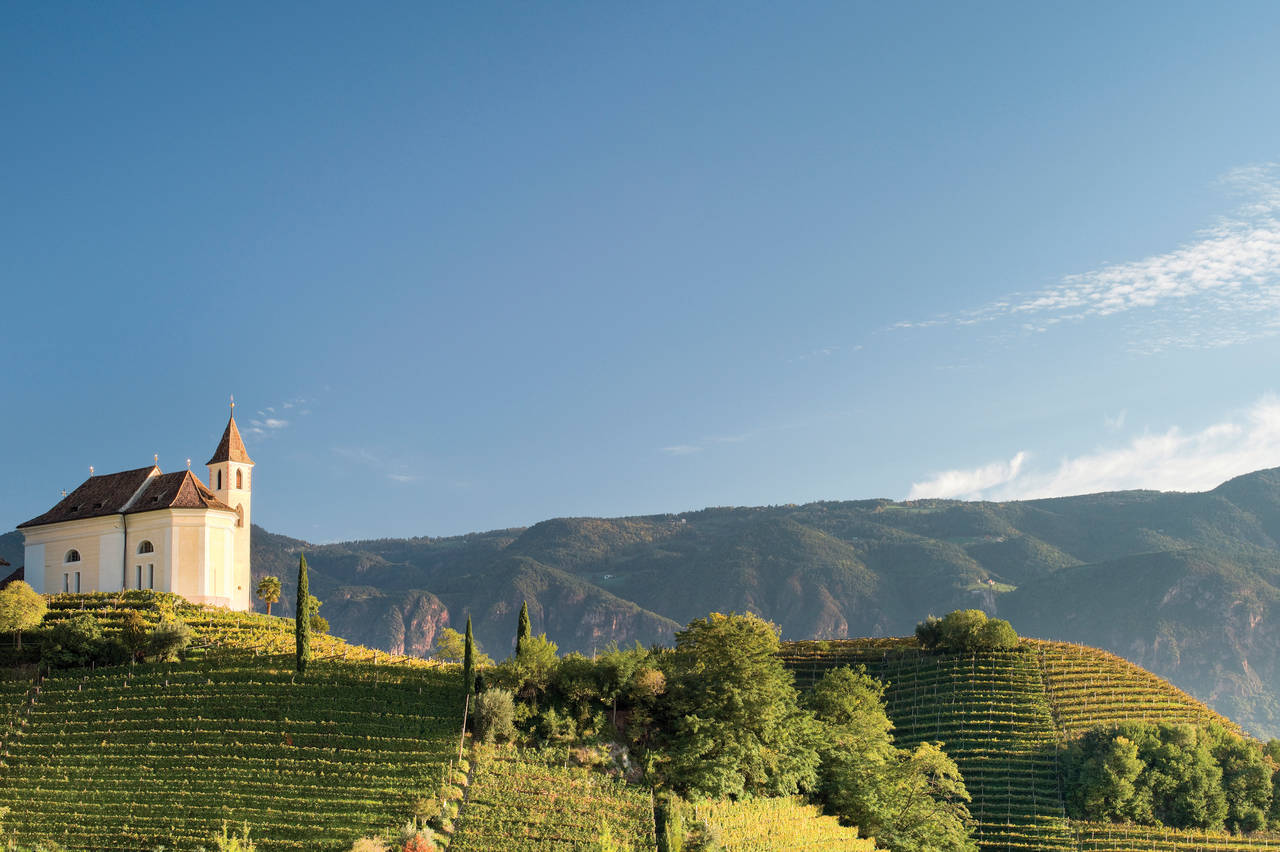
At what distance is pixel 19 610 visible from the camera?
2415 inches

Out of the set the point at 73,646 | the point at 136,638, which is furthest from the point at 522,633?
the point at 73,646

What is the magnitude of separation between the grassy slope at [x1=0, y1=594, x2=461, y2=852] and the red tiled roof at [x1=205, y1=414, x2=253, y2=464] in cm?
2172

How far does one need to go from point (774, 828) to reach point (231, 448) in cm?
5060

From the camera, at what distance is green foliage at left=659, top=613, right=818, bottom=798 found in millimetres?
49312

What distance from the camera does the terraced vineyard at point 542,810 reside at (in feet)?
142

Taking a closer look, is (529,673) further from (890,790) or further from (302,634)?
(890,790)

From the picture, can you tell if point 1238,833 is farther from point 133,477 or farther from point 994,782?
point 133,477

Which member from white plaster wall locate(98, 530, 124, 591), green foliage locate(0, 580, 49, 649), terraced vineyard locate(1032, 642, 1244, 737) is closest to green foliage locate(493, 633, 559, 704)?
green foliage locate(0, 580, 49, 649)

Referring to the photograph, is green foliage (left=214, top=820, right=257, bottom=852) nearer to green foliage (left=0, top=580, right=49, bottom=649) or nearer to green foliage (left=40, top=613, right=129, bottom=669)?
green foliage (left=40, top=613, right=129, bottom=669)

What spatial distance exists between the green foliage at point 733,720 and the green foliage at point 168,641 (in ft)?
88.8

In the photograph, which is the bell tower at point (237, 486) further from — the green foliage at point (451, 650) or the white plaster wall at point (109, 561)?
the green foliage at point (451, 650)

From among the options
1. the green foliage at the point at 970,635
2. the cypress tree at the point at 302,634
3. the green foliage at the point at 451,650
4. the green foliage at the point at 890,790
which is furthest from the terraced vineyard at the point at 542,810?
the green foliage at the point at 970,635

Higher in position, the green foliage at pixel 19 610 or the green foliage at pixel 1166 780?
the green foliage at pixel 19 610

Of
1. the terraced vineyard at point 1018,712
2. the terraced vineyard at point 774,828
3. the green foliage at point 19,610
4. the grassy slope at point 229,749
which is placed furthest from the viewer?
the terraced vineyard at point 1018,712
